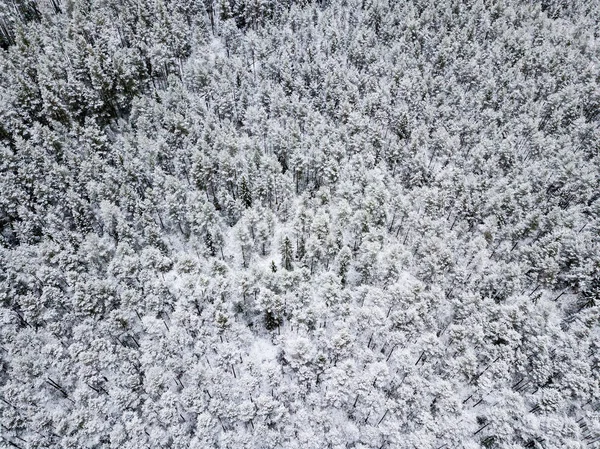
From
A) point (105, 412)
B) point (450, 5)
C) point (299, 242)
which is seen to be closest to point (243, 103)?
point (299, 242)

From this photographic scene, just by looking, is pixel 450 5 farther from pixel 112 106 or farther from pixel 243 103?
pixel 112 106

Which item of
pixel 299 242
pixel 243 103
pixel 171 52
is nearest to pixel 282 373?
pixel 299 242

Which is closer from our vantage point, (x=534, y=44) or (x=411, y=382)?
(x=411, y=382)

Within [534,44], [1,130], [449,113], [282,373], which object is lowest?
[282,373]

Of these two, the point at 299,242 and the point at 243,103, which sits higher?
the point at 243,103

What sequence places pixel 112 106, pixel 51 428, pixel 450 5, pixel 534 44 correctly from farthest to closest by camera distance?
pixel 450 5, pixel 534 44, pixel 112 106, pixel 51 428

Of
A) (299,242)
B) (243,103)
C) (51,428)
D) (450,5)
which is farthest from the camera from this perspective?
(450,5)
